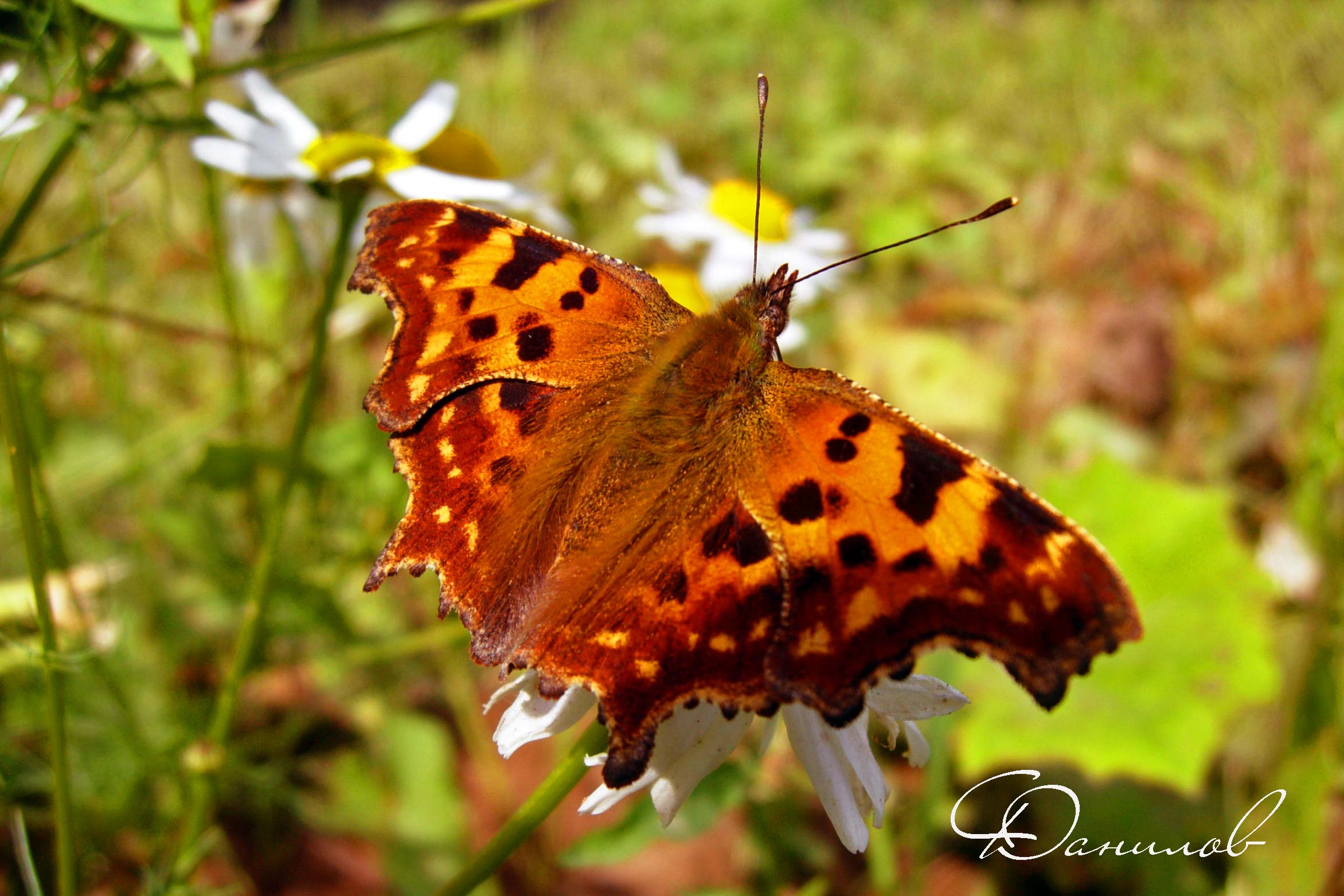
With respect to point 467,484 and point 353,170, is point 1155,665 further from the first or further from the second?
point 353,170

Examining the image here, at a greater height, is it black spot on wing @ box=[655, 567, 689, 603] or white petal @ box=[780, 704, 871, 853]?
black spot on wing @ box=[655, 567, 689, 603]

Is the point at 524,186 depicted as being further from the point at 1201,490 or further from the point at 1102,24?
the point at 1102,24

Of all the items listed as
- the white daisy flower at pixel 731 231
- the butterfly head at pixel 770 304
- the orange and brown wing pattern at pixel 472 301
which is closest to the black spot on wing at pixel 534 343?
the orange and brown wing pattern at pixel 472 301

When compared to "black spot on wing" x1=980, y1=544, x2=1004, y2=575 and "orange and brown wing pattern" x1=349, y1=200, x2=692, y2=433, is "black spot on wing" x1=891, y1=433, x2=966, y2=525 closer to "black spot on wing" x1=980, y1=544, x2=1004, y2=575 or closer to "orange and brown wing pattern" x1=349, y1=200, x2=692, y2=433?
"black spot on wing" x1=980, y1=544, x2=1004, y2=575

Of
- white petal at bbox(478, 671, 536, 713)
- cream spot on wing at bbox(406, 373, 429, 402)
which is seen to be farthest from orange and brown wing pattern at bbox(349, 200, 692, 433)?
white petal at bbox(478, 671, 536, 713)

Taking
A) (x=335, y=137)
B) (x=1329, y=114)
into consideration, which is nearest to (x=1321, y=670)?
(x=335, y=137)
